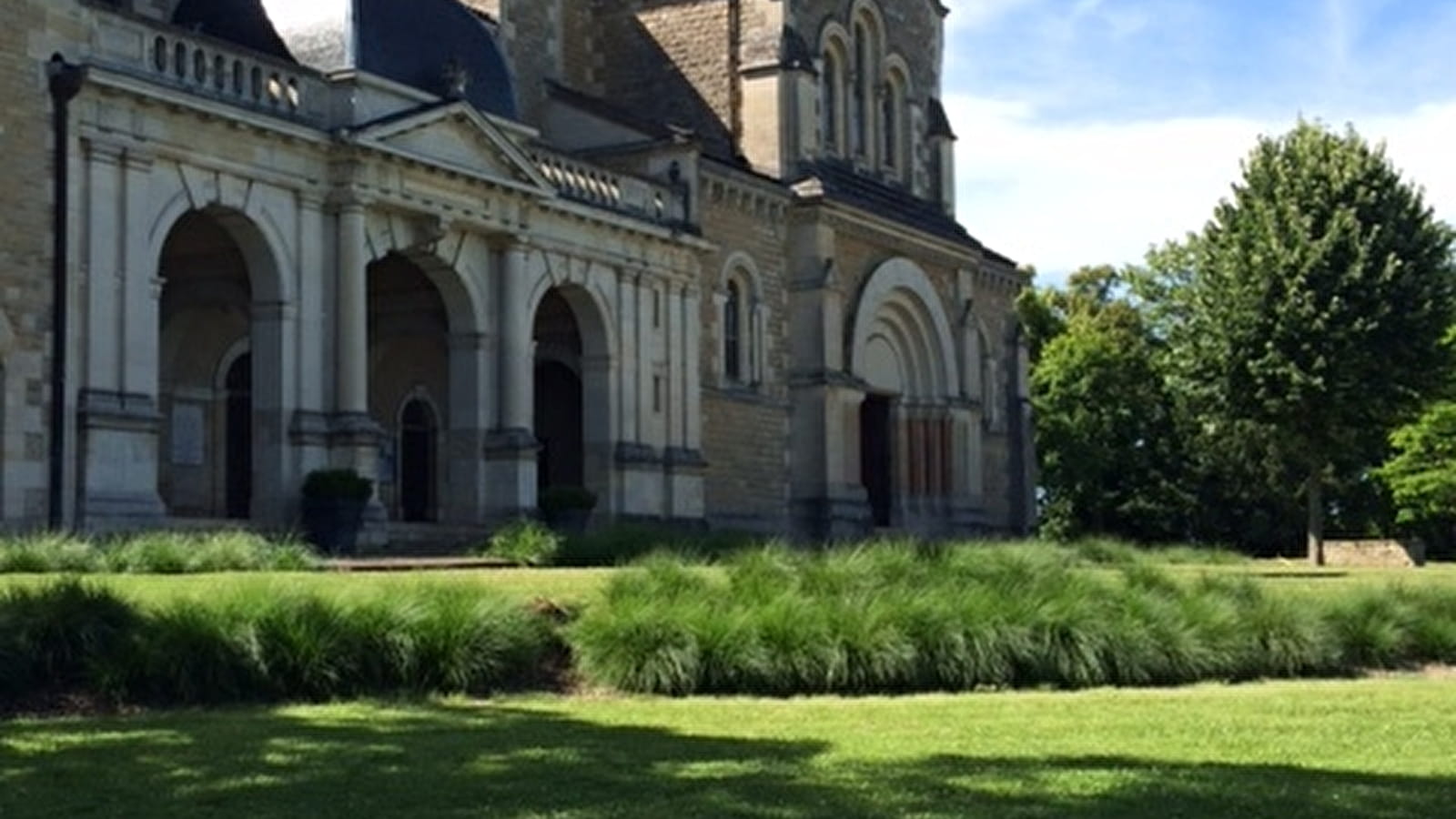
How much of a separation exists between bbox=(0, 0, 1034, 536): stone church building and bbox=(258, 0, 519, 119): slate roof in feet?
0.23

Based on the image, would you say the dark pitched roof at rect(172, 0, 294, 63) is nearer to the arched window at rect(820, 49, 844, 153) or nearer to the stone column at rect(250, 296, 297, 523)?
the stone column at rect(250, 296, 297, 523)

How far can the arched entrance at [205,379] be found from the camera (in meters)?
29.7

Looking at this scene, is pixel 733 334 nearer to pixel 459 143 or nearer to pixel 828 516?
pixel 828 516

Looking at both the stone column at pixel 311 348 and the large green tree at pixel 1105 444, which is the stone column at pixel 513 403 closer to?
the stone column at pixel 311 348

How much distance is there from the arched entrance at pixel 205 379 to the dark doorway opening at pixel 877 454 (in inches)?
626

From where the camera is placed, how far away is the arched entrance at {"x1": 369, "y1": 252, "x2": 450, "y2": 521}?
1294 inches

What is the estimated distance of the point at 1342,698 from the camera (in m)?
14.0

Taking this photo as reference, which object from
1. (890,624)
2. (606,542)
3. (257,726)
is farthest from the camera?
(606,542)

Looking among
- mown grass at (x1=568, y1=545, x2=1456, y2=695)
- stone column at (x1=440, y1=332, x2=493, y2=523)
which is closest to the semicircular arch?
stone column at (x1=440, y1=332, x2=493, y2=523)

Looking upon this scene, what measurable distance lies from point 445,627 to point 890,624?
3.45 metres

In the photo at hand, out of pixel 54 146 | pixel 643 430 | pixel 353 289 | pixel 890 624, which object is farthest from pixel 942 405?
pixel 890 624

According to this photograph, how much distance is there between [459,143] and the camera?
29250 mm

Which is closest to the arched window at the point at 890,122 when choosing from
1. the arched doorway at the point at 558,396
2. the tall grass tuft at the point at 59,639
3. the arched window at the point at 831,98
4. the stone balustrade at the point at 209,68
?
the arched window at the point at 831,98

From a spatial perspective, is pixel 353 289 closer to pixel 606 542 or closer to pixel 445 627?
pixel 606 542
